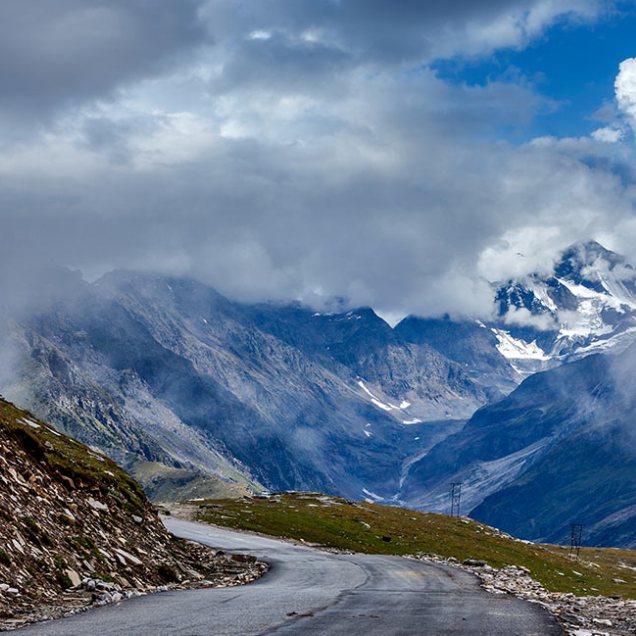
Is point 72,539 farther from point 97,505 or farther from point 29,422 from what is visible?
point 29,422

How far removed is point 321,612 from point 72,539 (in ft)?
40.9

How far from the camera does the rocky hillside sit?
27953 millimetres

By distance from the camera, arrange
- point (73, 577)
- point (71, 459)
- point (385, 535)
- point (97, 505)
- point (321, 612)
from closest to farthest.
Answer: point (321, 612), point (73, 577), point (97, 505), point (71, 459), point (385, 535)

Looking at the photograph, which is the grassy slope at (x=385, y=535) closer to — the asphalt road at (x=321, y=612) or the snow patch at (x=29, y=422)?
the snow patch at (x=29, y=422)

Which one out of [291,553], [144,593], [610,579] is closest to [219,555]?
[291,553]

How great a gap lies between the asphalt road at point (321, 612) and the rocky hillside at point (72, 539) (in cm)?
206

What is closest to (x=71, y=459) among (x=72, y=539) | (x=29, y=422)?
(x=29, y=422)


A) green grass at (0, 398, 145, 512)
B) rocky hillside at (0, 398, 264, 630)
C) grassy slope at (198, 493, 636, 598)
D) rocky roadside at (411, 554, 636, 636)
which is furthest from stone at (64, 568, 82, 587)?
grassy slope at (198, 493, 636, 598)

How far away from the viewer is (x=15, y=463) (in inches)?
1449

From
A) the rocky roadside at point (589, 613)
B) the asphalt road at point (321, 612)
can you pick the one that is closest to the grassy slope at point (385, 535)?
the rocky roadside at point (589, 613)

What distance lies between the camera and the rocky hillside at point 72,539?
91.7 feet

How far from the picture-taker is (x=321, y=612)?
87.1 feet

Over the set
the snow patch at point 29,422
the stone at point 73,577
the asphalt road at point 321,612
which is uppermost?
the snow patch at point 29,422

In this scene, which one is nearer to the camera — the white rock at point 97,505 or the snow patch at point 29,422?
the white rock at point 97,505
